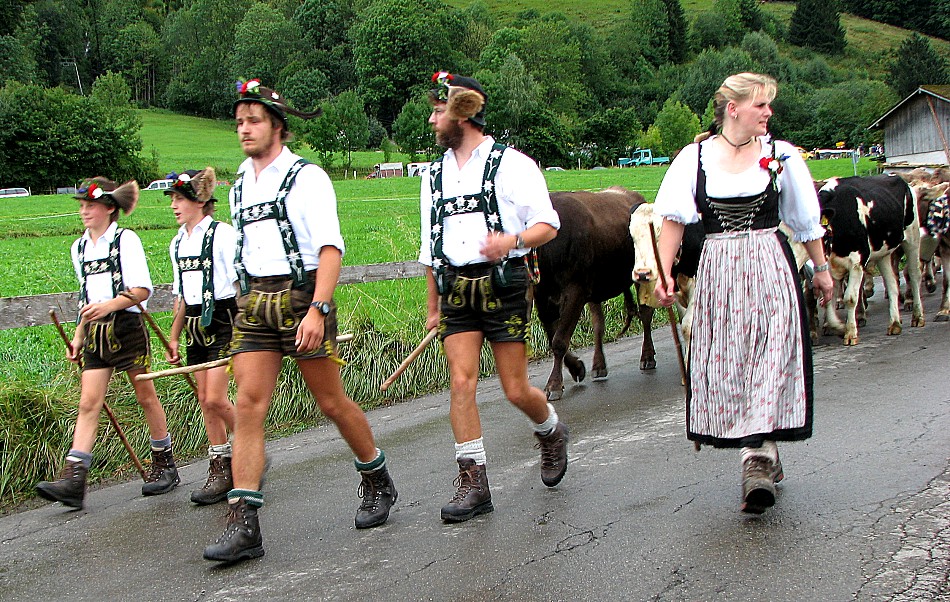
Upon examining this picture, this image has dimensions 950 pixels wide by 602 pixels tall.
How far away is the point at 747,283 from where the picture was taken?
493 cm

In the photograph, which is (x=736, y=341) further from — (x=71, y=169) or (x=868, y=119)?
(x=868, y=119)

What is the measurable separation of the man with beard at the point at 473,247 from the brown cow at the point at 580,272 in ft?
11.1

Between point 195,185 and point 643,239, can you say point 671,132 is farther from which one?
point 195,185

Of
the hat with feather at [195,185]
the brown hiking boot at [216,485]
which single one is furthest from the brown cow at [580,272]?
the hat with feather at [195,185]

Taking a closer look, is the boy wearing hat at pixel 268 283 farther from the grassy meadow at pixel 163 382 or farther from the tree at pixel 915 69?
the tree at pixel 915 69

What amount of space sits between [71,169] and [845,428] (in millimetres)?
71876

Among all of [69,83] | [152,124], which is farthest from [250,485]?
[69,83]

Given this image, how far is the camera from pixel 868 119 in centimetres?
8231

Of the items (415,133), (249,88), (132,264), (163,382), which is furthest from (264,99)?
(415,133)

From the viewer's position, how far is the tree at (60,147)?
6931 cm

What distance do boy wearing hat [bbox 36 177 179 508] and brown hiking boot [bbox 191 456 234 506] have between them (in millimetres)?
476

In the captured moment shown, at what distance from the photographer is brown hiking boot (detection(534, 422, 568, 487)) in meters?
5.64

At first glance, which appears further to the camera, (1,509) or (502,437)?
(502,437)

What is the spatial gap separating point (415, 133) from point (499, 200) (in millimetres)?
82027
